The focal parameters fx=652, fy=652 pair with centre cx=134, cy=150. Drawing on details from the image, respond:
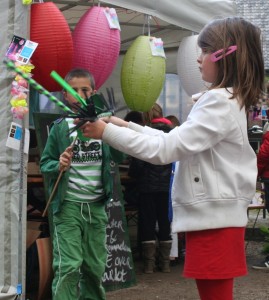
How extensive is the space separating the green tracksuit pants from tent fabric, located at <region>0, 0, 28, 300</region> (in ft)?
0.84

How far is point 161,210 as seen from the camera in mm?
6672

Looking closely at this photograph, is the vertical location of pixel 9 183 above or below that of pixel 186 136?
below

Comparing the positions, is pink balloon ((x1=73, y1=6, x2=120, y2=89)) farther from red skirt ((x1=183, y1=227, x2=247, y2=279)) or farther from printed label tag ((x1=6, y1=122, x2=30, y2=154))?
red skirt ((x1=183, y1=227, x2=247, y2=279))

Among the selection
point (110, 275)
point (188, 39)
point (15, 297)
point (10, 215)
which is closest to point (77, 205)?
point (10, 215)

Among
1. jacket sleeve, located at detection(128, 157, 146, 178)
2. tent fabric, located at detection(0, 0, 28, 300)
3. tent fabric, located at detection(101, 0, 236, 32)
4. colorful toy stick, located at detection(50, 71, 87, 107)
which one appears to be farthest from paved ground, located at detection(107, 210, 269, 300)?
colorful toy stick, located at detection(50, 71, 87, 107)

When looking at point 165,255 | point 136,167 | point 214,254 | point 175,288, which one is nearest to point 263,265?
point 165,255

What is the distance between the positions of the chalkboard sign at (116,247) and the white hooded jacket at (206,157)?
3.00 meters

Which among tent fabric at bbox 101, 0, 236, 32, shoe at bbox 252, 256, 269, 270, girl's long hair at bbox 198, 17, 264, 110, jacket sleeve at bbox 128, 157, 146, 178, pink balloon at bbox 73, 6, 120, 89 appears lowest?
shoe at bbox 252, 256, 269, 270

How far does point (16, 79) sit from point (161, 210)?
2832 mm

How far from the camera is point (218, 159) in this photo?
104 inches

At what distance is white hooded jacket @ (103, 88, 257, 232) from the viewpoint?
253cm

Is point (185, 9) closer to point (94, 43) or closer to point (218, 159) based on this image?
point (94, 43)

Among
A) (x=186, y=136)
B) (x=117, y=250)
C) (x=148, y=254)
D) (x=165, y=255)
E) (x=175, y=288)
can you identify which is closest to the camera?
(x=186, y=136)

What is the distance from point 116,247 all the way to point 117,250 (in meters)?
0.03
